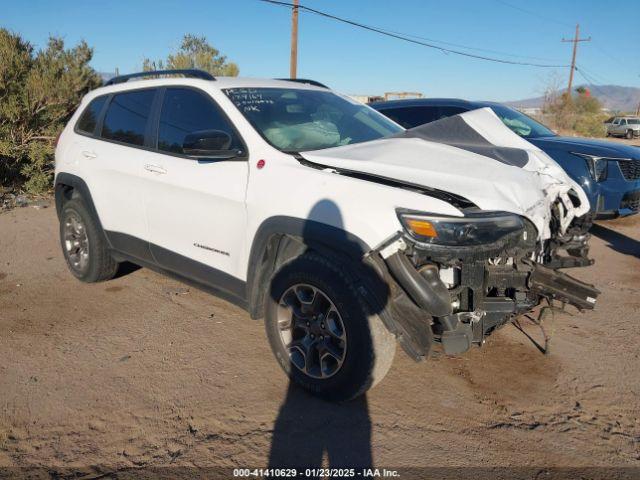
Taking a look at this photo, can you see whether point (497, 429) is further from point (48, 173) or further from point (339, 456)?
point (48, 173)

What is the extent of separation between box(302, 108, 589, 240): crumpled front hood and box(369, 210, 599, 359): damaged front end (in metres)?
0.14

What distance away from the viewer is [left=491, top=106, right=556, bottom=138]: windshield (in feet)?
24.7

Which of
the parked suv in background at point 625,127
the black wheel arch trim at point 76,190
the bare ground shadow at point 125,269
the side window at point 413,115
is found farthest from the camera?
the parked suv in background at point 625,127

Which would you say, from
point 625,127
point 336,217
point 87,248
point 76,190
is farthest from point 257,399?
point 625,127

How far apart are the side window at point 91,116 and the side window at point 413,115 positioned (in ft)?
15.0

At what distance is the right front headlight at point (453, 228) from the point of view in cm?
256

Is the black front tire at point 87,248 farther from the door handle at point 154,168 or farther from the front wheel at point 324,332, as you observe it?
the front wheel at point 324,332

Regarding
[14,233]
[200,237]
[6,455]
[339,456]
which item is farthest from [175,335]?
[14,233]

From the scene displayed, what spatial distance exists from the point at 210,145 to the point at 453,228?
1.58m

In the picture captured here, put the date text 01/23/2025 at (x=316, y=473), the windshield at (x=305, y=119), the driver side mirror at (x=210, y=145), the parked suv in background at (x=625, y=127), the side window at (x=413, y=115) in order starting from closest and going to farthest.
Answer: the date text 01/23/2025 at (x=316, y=473) < the driver side mirror at (x=210, y=145) < the windshield at (x=305, y=119) < the side window at (x=413, y=115) < the parked suv in background at (x=625, y=127)

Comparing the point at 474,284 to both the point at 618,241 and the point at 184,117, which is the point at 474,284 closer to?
the point at 184,117

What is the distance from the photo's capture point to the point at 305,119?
12.3ft

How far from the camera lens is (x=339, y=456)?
2596mm

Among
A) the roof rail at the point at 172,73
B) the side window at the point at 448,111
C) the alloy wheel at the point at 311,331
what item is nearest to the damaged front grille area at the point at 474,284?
the alloy wheel at the point at 311,331
